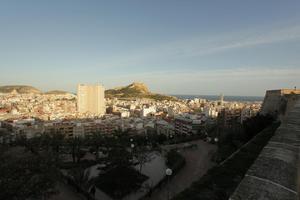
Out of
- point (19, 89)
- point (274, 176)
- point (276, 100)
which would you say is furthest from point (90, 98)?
point (19, 89)

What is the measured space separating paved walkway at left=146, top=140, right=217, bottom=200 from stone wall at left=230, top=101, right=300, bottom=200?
8.40 metres

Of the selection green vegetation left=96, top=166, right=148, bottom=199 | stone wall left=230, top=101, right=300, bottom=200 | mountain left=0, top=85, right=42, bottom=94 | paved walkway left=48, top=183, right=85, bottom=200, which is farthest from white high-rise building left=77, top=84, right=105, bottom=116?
mountain left=0, top=85, right=42, bottom=94

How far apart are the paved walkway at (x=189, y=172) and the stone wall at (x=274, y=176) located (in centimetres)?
840

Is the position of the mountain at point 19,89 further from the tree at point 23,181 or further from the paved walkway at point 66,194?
the tree at point 23,181

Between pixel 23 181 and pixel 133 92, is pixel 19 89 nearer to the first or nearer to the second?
pixel 133 92

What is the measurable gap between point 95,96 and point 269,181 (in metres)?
63.9

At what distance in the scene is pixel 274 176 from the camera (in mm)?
2357

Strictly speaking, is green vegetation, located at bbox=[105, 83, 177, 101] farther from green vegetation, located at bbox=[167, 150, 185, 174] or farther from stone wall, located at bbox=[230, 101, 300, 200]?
stone wall, located at bbox=[230, 101, 300, 200]

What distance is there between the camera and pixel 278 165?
2594 mm

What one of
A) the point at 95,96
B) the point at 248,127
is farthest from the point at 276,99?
the point at 95,96

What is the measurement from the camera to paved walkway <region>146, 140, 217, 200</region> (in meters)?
11.7

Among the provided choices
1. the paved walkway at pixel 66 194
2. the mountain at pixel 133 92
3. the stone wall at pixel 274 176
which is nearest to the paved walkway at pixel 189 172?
the paved walkway at pixel 66 194

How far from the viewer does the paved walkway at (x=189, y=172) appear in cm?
1168

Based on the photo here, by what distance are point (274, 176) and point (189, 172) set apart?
1266 centimetres
